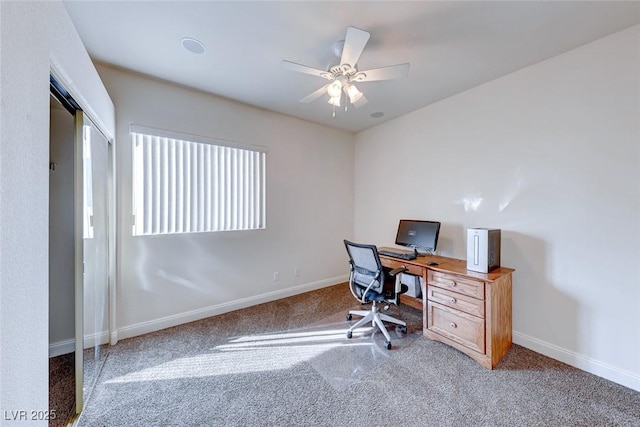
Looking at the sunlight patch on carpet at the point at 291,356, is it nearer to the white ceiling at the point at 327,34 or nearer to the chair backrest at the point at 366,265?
the chair backrest at the point at 366,265

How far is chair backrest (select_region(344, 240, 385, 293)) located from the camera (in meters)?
2.28

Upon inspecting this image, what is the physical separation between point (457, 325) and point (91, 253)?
10.3 feet

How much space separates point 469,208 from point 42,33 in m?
3.48

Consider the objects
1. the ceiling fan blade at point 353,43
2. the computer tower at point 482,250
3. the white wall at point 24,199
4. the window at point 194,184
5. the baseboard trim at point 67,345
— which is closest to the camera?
the white wall at point 24,199

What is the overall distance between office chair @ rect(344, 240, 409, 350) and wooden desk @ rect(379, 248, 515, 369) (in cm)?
30

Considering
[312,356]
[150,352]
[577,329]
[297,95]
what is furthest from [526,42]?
[150,352]

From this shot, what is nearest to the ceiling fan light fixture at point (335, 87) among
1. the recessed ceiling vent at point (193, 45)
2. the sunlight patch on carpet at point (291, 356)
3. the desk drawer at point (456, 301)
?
the recessed ceiling vent at point (193, 45)

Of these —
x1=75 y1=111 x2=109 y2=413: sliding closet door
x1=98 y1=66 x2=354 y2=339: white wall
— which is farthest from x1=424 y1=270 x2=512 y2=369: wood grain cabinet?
x1=75 y1=111 x2=109 y2=413: sliding closet door

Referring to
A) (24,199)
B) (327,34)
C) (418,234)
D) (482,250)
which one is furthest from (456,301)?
(24,199)

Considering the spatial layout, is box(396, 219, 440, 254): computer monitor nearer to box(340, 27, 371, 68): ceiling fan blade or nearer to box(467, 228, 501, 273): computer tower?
box(467, 228, 501, 273): computer tower

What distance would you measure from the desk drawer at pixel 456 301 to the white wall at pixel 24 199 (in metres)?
2.72

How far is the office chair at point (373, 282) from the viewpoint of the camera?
2.32 meters

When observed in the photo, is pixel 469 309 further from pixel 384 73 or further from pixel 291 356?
pixel 384 73

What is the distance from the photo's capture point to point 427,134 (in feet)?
10.4
